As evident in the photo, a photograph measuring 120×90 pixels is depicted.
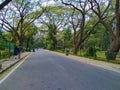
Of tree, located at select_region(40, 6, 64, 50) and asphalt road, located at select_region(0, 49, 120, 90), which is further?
tree, located at select_region(40, 6, 64, 50)

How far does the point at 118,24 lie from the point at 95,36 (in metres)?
58.7

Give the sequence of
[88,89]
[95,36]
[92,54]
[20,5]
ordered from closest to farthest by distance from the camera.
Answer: [88,89]
[92,54]
[20,5]
[95,36]

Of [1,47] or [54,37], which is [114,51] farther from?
[54,37]

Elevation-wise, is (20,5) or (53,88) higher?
(20,5)

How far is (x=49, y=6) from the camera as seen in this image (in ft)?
220

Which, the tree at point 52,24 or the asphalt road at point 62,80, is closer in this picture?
the asphalt road at point 62,80

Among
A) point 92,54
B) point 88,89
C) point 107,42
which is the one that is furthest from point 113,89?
point 107,42

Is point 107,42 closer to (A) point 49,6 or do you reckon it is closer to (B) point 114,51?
(A) point 49,6

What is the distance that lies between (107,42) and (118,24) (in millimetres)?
66843

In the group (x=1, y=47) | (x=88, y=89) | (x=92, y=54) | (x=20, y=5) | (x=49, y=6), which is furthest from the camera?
(x=49, y=6)

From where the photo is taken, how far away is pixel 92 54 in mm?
44156

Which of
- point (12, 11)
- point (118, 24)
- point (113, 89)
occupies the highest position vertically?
point (12, 11)

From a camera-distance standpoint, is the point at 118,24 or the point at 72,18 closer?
the point at 118,24

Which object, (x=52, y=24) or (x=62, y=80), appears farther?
(x=52, y=24)
